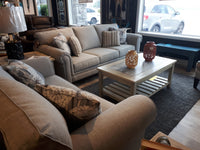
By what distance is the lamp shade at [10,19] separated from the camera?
74.4 inches

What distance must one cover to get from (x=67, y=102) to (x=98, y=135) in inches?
9.7

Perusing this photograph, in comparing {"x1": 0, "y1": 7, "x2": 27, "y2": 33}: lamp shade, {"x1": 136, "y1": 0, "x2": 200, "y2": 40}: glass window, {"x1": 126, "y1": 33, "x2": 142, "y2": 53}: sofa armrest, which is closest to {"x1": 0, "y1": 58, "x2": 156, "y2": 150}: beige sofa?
{"x1": 0, "y1": 7, "x2": 27, "y2": 33}: lamp shade

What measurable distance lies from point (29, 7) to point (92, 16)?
9.84 feet

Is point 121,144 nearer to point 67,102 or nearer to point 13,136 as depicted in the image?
point 67,102

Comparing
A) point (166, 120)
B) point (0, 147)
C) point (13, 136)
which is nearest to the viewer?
point (13, 136)

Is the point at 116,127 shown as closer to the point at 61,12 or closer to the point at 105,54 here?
the point at 105,54

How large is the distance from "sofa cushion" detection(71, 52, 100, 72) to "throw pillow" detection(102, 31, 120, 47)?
2.49 ft

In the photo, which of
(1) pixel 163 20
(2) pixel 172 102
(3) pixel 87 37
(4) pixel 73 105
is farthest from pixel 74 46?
(1) pixel 163 20

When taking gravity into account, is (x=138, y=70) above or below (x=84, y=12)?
below

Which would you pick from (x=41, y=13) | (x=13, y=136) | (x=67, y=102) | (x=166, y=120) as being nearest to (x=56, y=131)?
(x=13, y=136)

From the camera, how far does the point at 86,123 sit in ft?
3.05

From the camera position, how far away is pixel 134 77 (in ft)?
6.35

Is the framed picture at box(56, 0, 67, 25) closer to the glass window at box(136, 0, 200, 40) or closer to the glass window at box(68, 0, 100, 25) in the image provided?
the glass window at box(68, 0, 100, 25)

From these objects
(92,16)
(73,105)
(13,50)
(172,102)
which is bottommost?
(172,102)
